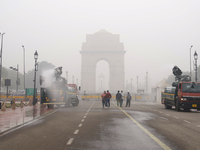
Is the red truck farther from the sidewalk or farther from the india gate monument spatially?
the india gate monument

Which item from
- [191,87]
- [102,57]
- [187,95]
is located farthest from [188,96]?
[102,57]

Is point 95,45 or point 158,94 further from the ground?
point 95,45

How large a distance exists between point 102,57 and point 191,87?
81.6 meters

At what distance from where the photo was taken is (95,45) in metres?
101

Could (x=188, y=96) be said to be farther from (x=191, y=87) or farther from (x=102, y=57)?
(x=102, y=57)

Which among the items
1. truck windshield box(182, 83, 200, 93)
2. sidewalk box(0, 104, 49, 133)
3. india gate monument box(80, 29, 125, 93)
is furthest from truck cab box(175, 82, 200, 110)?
india gate monument box(80, 29, 125, 93)

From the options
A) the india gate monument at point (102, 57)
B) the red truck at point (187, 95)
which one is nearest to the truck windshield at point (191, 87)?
the red truck at point (187, 95)

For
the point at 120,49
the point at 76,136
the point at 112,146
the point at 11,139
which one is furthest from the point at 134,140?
the point at 120,49

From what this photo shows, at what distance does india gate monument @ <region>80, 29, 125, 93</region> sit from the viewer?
100562 mm

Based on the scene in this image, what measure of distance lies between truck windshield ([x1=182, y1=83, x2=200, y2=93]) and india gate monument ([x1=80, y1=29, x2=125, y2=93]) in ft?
259

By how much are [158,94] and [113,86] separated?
2408 inches

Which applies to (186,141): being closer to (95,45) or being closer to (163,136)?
(163,136)

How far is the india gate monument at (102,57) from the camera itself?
101 meters

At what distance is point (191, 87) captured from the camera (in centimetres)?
2139
